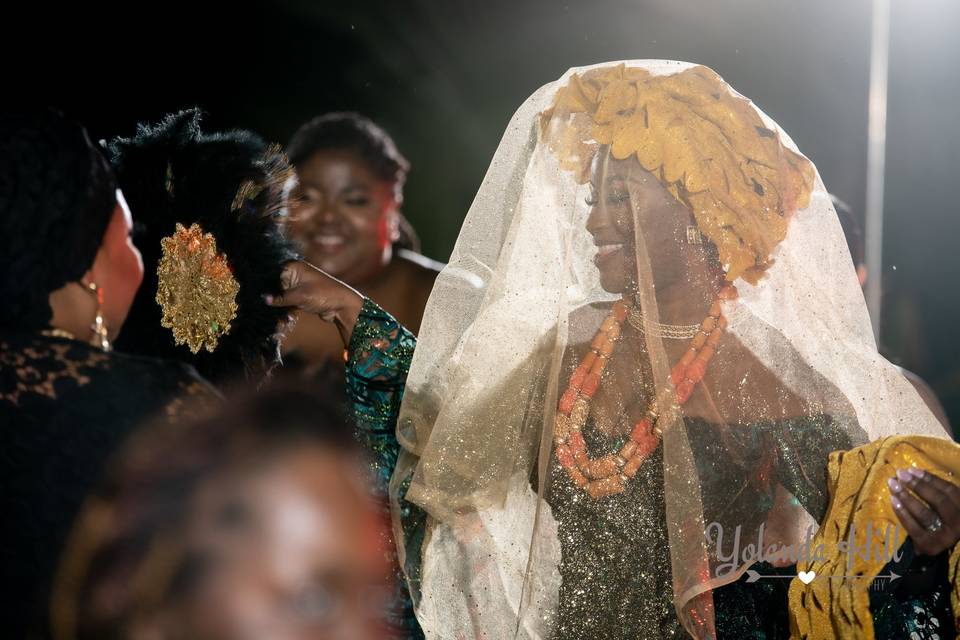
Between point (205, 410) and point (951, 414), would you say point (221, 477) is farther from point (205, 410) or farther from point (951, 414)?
point (951, 414)

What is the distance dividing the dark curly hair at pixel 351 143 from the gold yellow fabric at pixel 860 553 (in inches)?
96.6

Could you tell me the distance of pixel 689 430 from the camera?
5.20 feet

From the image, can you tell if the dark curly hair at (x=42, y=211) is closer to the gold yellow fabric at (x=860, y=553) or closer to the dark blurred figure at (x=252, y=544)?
the dark blurred figure at (x=252, y=544)

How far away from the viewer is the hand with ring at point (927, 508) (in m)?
1.44

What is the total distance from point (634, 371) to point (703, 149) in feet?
1.46

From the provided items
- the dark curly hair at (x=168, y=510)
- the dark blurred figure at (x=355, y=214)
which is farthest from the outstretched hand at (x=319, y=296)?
the dark blurred figure at (x=355, y=214)

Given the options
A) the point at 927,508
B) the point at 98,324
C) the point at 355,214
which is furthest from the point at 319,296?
the point at 355,214

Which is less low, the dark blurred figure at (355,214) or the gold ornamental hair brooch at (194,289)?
the gold ornamental hair brooch at (194,289)

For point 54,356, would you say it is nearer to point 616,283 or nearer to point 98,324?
point 98,324

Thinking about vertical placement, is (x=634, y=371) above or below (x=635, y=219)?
below

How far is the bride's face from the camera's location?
1.61m

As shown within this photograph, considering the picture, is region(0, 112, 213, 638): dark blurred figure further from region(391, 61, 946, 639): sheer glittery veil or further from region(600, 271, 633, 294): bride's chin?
region(600, 271, 633, 294): bride's chin

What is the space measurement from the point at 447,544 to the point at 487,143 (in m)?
2.74

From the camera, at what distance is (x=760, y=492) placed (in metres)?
1.55
